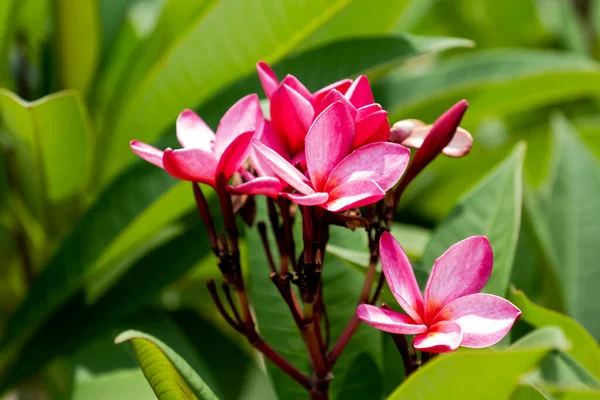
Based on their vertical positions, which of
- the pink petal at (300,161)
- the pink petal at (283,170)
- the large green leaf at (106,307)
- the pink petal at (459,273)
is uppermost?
the pink petal at (283,170)

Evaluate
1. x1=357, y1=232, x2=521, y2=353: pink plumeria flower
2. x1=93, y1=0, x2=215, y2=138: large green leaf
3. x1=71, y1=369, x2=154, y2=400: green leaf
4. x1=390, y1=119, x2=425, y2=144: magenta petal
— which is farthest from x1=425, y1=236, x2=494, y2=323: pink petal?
x1=93, y1=0, x2=215, y2=138: large green leaf

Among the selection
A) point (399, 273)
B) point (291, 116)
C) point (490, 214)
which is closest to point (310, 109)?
point (291, 116)

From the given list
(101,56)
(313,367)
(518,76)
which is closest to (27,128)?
(101,56)

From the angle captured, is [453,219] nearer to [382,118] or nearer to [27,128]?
[382,118]

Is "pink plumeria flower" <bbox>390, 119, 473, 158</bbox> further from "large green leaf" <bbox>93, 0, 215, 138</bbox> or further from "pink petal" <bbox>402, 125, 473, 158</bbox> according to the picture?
"large green leaf" <bbox>93, 0, 215, 138</bbox>

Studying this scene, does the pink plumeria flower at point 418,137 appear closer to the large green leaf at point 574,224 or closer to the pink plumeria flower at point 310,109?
the pink plumeria flower at point 310,109

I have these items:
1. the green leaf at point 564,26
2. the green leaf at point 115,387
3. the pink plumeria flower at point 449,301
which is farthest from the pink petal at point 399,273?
the green leaf at point 564,26
